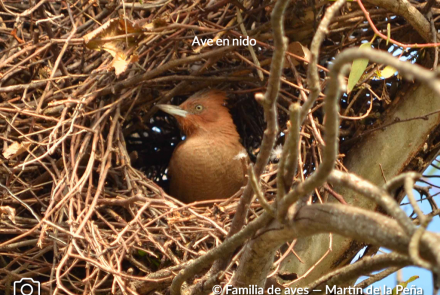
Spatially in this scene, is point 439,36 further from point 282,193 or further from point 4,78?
point 4,78

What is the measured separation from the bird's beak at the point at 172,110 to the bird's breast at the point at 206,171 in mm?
210

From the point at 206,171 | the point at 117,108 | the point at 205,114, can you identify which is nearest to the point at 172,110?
the point at 205,114

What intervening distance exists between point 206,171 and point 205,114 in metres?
0.47

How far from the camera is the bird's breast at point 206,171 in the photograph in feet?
13.9

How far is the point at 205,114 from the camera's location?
4.50 m

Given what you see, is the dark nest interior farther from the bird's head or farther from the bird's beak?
the bird's head

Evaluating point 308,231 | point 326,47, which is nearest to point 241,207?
point 308,231

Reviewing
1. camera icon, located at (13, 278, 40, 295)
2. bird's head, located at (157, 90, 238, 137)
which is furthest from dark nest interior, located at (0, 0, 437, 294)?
bird's head, located at (157, 90, 238, 137)

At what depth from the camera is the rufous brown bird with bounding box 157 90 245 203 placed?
4250mm

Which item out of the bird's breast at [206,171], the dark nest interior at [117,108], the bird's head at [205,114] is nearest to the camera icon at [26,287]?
the dark nest interior at [117,108]

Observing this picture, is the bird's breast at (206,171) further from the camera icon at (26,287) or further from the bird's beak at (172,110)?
the camera icon at (26,287)

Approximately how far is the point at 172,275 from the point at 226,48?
130 cm

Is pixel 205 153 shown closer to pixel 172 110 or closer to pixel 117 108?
pixel 172 110

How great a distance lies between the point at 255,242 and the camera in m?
2.26
